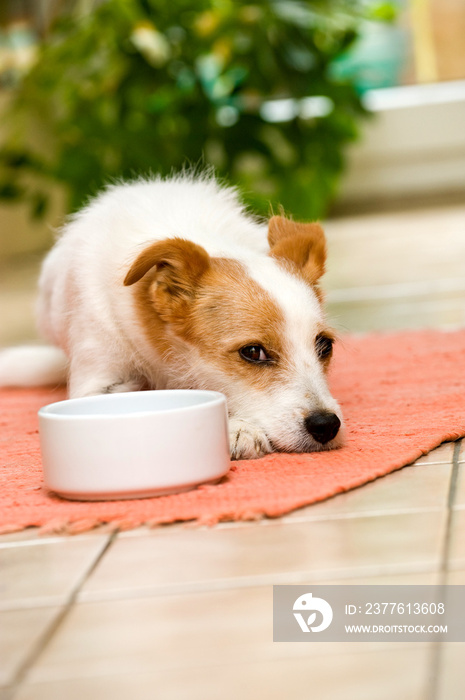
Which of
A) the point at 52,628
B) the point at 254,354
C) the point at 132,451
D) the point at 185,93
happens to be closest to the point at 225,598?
the point at 52,628

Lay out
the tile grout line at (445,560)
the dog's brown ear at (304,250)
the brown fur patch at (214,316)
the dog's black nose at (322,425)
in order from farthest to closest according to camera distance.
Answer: the dog's brown ear at (304,250) → the brown fur patch at (214,316) → the dog's black nose at (322,425) → the tile grout line at (445,560)

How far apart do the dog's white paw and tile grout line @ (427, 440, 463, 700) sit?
444 mm

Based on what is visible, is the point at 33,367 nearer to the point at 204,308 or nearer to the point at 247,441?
the point at 204,308

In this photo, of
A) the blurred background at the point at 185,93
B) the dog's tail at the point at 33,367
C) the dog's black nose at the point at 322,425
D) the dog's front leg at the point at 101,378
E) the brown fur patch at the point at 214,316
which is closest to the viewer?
the dog's black nose at the point at 322,425

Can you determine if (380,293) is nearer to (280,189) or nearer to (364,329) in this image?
(364,329)

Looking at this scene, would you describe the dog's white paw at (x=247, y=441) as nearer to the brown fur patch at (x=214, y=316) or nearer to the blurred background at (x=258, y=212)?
the brown fur patch at (x=214, y=316)

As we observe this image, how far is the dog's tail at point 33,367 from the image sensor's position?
354 cm

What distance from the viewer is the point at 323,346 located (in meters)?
2.40

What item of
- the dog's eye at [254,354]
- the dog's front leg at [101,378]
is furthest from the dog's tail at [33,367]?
the dog's eye at [254,354]

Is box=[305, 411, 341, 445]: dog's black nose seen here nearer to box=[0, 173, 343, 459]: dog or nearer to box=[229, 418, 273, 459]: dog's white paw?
box=[0, 173, 343, 459]: dog

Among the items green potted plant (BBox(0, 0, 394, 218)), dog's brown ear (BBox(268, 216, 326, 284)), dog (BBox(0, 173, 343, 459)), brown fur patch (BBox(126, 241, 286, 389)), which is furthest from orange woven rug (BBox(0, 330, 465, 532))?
green potted plant (BBox(0, 0, 394, 218))

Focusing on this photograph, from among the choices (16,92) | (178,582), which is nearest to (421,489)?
(178,582)

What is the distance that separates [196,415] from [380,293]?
140 inches

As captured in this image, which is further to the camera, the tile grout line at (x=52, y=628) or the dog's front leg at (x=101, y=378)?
the dog's front leg at (x=101, y=378)
